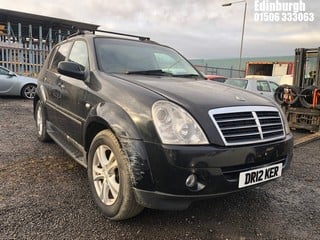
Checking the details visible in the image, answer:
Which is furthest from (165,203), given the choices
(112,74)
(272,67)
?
(272,67)

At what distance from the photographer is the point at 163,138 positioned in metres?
2.31

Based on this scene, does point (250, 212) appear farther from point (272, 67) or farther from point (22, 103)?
point (272, 67)

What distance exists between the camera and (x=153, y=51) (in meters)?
4.00

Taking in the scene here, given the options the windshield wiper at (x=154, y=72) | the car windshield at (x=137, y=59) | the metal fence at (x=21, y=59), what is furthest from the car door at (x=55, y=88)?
the metal fence at (x=21, y=59)

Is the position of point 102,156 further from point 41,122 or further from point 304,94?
point 304,94

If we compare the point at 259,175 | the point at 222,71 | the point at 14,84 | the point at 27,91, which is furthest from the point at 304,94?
the point at 222,71

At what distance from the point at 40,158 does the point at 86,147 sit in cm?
147

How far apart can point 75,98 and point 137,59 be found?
0.84 m

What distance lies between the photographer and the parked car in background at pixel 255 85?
11852mm

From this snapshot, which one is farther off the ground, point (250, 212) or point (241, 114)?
point (241, 114)

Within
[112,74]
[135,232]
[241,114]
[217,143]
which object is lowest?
[135,232]

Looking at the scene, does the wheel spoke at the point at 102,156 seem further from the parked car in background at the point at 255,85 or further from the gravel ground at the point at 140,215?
the parked car in background at the point at 255,85

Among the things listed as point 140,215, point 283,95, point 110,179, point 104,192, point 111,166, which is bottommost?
point 140,215

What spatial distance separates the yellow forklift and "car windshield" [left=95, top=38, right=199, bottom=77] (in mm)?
4222
